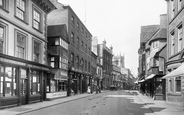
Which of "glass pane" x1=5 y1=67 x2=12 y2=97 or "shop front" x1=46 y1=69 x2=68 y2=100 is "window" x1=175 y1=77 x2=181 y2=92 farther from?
"glass pane" x1=5 y1=67 x2=12 y2=97

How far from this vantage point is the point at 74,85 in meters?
32.1

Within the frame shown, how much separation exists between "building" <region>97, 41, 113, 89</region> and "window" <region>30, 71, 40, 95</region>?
134ft

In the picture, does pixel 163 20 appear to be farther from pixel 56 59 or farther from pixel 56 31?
pixel 56 59

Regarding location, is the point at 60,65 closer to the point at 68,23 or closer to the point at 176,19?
the point at 68,23

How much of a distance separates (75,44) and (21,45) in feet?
54.6

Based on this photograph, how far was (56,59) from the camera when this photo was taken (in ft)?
78.3

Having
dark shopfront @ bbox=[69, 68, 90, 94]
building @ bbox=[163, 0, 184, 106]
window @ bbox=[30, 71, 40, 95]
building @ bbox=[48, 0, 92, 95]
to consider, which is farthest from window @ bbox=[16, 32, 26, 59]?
dark shopfront @ bbox=[69, 68, 90, 94]

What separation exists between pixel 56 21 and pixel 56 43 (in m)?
6.85

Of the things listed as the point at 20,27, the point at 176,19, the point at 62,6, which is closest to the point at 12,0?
the point at 20,27

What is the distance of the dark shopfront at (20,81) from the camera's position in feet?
45.8

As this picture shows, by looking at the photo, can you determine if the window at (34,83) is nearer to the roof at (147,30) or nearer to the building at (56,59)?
the building at (56,59)

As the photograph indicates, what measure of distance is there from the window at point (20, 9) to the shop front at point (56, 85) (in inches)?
301

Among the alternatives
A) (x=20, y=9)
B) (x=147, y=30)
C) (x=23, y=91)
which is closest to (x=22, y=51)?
(x=23, y=91)

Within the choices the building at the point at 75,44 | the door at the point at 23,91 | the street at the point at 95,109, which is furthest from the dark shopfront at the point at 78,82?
the street at the point at 95,109
